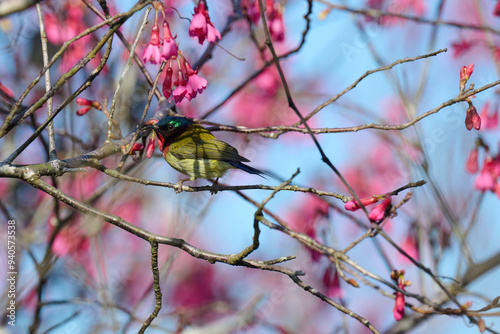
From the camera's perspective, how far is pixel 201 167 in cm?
346

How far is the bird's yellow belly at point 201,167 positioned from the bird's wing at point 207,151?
0.11ft

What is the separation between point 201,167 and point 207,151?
4.4 inches

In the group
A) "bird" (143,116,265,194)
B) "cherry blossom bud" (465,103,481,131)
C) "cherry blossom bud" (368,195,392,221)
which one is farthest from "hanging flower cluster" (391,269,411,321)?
"bird" (143,116,265,194)

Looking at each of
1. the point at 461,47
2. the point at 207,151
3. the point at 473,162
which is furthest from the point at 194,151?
the point at 461,47

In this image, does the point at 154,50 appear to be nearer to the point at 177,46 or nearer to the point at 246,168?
the point at 177,46

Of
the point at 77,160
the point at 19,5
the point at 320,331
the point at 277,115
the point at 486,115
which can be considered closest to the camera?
the point at 19,5

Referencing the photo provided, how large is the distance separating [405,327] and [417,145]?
127 cm

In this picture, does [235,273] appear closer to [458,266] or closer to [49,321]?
[49,321]

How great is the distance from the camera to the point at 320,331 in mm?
7785

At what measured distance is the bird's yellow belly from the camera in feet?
11.3

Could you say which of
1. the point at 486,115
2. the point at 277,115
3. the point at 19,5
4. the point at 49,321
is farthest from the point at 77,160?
the point at 277,115

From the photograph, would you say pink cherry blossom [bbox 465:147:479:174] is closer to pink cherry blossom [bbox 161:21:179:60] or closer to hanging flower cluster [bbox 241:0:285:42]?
hanging flower cluster [bbox 241:0:285:42]

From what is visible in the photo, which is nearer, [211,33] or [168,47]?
[168,47]

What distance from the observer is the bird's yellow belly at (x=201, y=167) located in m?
3.44
